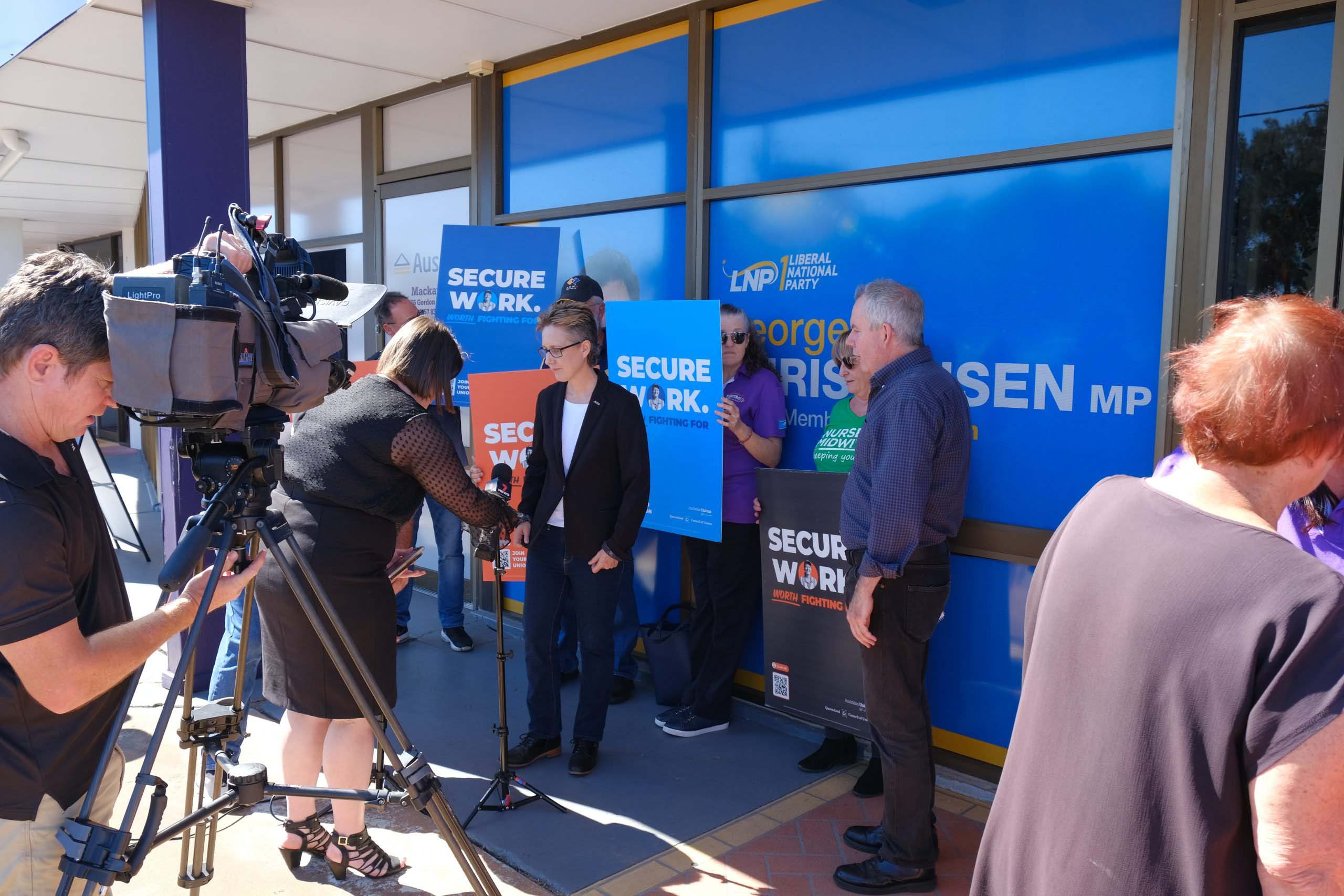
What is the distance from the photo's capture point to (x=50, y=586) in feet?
5.20

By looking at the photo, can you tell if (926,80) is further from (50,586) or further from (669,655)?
(50,586)

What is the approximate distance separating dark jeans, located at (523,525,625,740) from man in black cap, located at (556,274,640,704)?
70 centimetres

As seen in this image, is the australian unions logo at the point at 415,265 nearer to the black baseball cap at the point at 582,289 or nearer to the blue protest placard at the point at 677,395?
the black baseball cap at the point at 582,289

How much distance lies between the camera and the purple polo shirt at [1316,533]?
74.3 inches

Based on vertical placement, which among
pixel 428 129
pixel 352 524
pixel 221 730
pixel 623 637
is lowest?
pixel 623 637

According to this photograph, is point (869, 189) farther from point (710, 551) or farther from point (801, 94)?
point (710, 551)

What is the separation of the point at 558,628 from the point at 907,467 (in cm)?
175

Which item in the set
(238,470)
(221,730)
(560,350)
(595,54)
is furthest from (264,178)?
(238,470)

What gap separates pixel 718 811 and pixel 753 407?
1.68 meters

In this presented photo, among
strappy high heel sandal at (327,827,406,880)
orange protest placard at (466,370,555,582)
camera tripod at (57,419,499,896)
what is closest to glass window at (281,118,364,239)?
orange protest placard at (466,370,555,582)

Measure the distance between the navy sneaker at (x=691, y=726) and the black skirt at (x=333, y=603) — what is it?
66.6 inches

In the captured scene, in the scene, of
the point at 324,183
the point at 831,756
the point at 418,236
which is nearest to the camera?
the point at 831,756

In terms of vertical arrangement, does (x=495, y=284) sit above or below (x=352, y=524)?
above

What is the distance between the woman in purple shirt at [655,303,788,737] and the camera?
4.29 meters
